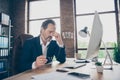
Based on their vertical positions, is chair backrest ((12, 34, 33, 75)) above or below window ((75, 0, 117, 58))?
below

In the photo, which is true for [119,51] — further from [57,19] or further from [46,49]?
[57,19]

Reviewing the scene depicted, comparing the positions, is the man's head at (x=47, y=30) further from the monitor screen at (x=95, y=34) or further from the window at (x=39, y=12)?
the window at (x=39, y=12)

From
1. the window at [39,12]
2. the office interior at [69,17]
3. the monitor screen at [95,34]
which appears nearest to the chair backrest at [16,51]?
the monitor screen at [95,34]

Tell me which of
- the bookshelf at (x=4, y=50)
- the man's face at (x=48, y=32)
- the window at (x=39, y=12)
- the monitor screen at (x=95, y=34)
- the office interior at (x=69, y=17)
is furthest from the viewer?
the window at (x=39, y=12)

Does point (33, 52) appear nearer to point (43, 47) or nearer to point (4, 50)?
point (43, 47)

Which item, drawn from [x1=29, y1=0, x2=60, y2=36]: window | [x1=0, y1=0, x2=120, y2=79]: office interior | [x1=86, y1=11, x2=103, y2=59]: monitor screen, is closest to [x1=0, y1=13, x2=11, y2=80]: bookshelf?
[x1=0, y1=0, x2=120, y2=79]: office interior

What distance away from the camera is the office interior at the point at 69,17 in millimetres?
4617

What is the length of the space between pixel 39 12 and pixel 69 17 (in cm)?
120

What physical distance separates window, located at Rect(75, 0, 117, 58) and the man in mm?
2299

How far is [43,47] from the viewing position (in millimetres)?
2199

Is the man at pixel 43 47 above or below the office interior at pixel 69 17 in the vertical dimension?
below

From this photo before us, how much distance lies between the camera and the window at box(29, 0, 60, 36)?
5246 mm

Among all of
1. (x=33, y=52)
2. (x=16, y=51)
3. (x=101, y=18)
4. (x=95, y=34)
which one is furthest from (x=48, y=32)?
(x=101, y=18)

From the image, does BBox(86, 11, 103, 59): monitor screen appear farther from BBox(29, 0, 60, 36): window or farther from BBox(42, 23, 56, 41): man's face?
BBox(29, 0, 60, 36): window
